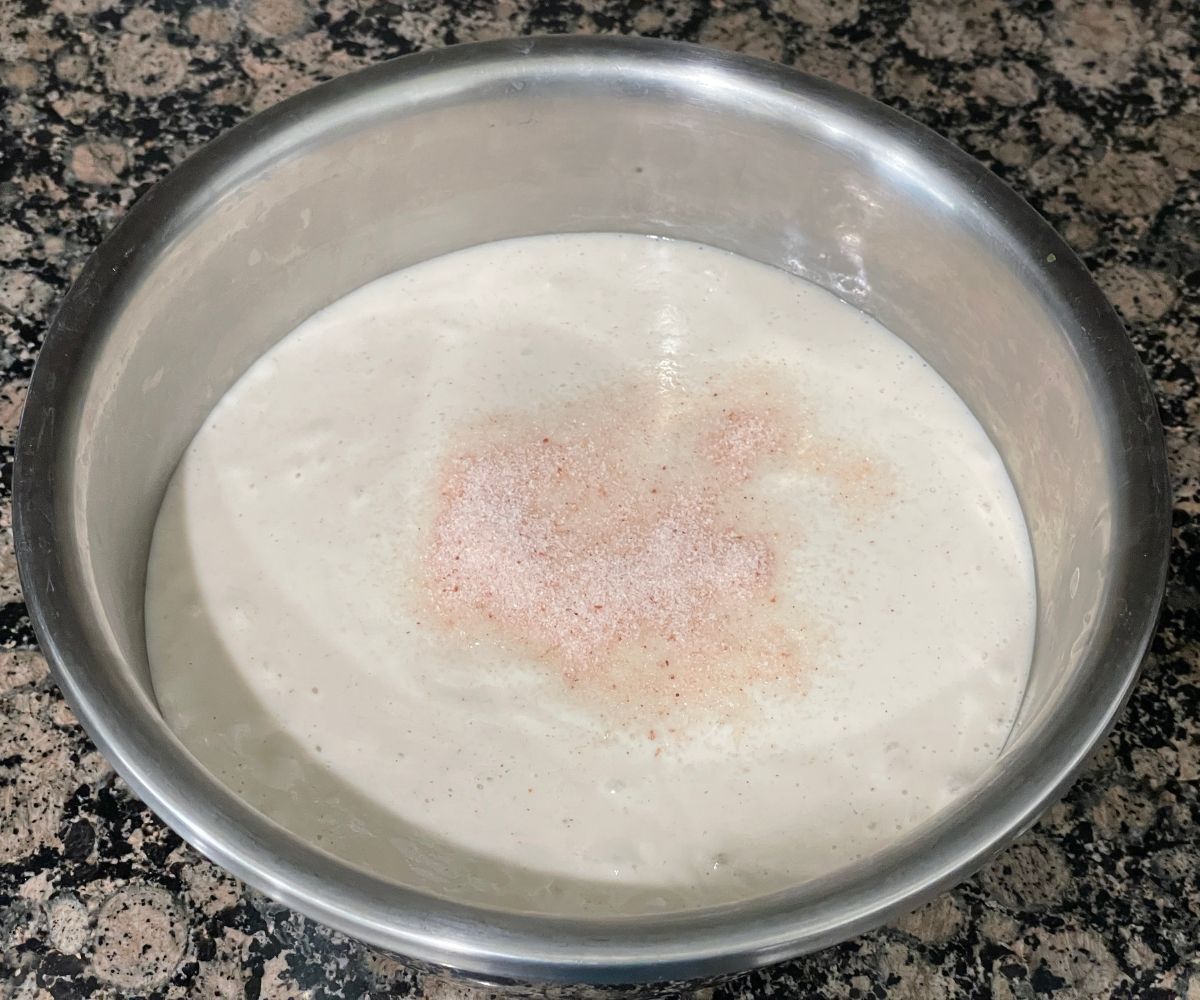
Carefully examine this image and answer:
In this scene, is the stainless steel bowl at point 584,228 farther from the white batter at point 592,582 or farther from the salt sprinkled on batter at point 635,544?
the salt sprinkled on batter at point 635,544

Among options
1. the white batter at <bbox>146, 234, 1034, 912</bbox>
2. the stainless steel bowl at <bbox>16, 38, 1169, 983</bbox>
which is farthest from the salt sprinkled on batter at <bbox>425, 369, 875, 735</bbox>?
the stainless steel bowl at <bbox>16, 38, 1169, 983</bbox>

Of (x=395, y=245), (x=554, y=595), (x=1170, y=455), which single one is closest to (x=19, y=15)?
(x=395, y=245)

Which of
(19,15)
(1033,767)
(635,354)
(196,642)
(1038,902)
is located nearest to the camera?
(1033,767)

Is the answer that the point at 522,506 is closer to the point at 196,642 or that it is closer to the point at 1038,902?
the point at 196,642

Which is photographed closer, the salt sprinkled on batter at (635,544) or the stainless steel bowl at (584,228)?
the stainless steel bowl at (584,228)

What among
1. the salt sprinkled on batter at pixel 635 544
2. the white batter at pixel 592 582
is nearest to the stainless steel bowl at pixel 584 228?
the white batter at pixel 592 582

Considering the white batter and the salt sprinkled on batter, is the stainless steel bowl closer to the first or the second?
the white batter

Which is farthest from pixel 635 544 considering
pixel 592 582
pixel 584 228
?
pixel 584 228
